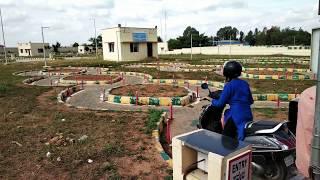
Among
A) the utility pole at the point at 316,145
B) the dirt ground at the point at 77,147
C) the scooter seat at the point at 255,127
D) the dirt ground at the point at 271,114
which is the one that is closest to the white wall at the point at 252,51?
the dirt ground at the point at 271,114

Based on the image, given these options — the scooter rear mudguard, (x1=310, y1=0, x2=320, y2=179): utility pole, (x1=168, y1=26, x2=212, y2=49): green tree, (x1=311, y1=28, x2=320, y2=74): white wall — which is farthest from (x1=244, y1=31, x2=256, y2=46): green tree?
(x1=310, y1=0, x2=320, y2=179): utility pole

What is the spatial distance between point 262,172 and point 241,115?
0.93m

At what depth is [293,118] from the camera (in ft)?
13.2

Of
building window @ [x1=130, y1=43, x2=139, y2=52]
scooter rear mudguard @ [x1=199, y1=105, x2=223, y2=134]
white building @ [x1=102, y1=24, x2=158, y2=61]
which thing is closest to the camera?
scooter rear mudguard @ [x1=199, y1=105, x2=223, y2=134]

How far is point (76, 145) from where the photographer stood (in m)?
6.26

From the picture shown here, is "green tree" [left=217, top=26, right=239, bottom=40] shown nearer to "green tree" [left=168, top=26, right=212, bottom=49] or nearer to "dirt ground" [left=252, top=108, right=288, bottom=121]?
"green tree" [left=168, top=26, right=212, bottom=49]

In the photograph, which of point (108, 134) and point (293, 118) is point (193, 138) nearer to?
point (293, 118)

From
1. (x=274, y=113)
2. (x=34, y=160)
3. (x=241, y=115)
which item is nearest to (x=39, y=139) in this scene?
(x=34, y=160)

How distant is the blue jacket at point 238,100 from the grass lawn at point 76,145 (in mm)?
1513

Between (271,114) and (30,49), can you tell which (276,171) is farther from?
(30,49)

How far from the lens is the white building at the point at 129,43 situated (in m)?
36.9

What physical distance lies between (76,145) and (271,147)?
3990mm

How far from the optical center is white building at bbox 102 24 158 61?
1454 inches

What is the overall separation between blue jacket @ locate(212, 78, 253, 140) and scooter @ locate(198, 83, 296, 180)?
0.14 meters
